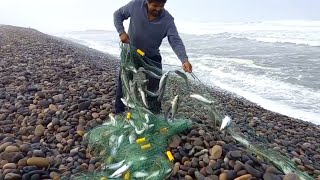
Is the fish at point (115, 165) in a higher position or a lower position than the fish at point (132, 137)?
lower

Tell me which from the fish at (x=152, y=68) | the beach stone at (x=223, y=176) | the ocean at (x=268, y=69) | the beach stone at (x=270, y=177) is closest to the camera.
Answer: the beach stone at (x=270, y=177)

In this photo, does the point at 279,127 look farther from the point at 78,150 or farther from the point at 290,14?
the point at 290,14

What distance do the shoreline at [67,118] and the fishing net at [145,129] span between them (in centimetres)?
17

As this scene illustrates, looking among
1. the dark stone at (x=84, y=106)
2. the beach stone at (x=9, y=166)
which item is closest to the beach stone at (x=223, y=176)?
the beach stone at (x=9, y=166)

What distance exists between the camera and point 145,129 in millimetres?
5207

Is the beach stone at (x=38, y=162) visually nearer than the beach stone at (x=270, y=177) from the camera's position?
No

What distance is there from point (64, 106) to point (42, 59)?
17.6 ft

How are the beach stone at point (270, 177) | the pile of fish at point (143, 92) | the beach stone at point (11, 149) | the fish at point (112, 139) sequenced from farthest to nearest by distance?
the pile of fish at point (143, 92) < the fish at point (112, 139) < the beach stone at point (11, 149) < the beach stone at point (270, 177)

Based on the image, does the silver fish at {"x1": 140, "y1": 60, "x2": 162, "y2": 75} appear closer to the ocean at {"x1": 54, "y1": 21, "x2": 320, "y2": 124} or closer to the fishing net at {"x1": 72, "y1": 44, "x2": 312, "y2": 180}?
the fishing net at {"x1": 72, "y1": 44, "x2": 312, "y2": 180}

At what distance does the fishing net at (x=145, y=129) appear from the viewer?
4.53 meters

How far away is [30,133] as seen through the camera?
5.88 metres

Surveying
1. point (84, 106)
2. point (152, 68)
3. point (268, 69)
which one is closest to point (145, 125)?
point (152, 68)

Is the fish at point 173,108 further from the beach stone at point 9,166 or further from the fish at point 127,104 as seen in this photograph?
the beach stone at point 9,166

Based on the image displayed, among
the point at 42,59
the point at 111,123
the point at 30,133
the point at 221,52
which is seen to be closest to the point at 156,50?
the point at 111,123
